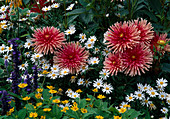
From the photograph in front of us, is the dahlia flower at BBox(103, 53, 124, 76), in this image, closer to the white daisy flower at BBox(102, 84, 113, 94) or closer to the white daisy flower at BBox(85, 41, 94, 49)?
the white daisy flower at BBox(102, 84, 113, 94)

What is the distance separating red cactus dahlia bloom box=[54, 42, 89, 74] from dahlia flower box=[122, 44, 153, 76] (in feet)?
1.24

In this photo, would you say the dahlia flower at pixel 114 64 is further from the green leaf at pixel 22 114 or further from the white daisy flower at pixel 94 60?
the green leaf at pixel 22 114

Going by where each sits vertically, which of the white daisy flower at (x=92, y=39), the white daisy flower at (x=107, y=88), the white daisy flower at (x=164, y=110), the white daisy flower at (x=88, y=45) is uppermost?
the white daisy flower at (x=92, y=39)

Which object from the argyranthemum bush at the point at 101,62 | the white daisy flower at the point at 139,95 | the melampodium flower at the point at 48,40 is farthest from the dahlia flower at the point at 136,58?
the melampodium flower at the point at 48,40

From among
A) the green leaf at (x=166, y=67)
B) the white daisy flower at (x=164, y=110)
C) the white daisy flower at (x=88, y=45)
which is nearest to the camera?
the white daisy flower at (x=164, y=110)

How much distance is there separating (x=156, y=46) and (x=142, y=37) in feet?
0.63

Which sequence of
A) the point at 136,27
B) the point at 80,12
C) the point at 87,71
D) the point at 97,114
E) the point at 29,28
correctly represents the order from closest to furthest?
the point at 97,114 → the point at 136,27 → the point at 87,71 → the point at 80,12 → the point at 29,28

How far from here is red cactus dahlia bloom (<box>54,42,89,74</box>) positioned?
6.92ft

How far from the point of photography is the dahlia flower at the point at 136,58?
1.93 metres

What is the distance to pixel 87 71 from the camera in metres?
2.20

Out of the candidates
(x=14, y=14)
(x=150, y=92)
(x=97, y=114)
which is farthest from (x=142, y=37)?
(x=14, y=14)

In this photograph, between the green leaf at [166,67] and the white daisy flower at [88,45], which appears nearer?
the green leaf at [166,67]

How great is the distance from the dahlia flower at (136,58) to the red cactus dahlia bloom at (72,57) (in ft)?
1.24

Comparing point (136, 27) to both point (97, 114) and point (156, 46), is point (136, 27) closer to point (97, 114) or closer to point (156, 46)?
point (156, 46)
